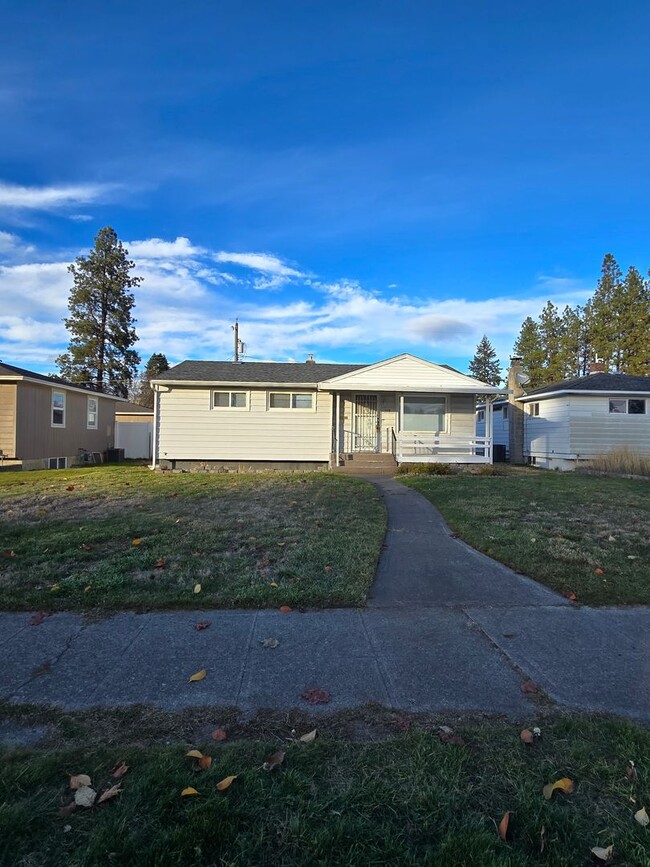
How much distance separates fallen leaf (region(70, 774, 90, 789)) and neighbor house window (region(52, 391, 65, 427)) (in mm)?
18559

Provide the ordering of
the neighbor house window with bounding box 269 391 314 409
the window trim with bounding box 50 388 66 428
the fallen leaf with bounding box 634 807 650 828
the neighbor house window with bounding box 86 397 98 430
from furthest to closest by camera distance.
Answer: the neighbor house window with bounding box 86 397 98 430, the window trim with bounding box 50 388 66 428, the neighbor house window with bounding box 269 391 314 409, the fallen leaf with bounding box 634 807 650 828

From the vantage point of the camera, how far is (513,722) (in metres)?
2.52

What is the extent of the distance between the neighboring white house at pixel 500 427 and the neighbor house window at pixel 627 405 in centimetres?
455

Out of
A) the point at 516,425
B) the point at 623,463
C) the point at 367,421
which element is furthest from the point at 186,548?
the point at 516,425

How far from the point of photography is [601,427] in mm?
18922

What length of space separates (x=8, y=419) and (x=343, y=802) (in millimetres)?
17681

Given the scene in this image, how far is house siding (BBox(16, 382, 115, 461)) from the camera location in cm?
1639

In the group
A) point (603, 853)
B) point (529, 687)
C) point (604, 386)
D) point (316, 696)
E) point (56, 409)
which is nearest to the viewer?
point (603, 853)

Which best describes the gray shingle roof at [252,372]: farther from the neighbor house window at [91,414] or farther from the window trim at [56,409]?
the neighbor house window at [91,414]

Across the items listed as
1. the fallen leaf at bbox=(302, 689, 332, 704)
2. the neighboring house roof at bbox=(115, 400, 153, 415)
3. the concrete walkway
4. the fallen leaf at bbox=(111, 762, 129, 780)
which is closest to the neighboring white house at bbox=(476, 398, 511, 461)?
the neighboring house roof at bbox=(115, 400, 153, 415)

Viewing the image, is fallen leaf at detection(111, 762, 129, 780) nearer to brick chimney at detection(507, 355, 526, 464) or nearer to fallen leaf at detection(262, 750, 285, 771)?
fallen leaf at detection(262, 750, 285, 771)

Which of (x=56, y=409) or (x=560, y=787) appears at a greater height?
(x=56, y=409)

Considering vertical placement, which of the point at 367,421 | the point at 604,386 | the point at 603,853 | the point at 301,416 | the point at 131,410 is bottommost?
the point at 603,853

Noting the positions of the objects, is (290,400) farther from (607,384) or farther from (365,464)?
(607,384)
